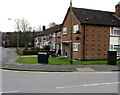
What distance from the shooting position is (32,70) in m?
13.4

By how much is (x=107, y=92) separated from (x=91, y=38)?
1508 centimetres

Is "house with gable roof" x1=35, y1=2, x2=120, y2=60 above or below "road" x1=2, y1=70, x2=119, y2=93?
above

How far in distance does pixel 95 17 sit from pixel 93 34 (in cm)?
290

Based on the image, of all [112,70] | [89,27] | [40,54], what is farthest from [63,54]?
[112,70]

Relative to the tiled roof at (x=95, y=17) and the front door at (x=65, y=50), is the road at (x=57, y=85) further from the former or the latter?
the front door at (x=65, y=50)

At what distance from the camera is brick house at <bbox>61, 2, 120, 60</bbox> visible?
2111cm

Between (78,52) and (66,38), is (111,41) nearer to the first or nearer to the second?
(78,52)

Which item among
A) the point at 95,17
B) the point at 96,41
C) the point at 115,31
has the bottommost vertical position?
the point at 96,41

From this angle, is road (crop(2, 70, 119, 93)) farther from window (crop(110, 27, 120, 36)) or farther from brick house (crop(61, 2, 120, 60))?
window (crop(110, 27, 120, 36))

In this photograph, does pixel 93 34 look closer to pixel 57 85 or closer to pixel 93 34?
pixel 93 34

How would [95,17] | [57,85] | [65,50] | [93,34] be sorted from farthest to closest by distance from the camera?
[65,50] < [95,17] < [93,34] < [57,85]

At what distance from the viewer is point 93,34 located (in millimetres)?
21641

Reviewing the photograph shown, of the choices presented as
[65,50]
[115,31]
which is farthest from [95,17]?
[65,50]

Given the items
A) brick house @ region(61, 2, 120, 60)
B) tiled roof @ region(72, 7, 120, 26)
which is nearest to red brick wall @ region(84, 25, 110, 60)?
brick house @ region(61, 2, 120, 60)
